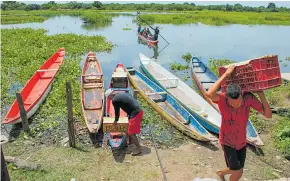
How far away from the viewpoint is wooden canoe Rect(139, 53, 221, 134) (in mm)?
8550

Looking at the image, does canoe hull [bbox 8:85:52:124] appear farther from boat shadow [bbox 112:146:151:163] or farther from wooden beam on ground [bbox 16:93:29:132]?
boat shadow [bbox 112:146:151:163]

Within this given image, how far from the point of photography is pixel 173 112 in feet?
31.2

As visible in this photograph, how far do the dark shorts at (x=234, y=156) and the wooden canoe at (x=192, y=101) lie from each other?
13.1ft

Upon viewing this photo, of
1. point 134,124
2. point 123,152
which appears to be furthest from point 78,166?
point 134,124

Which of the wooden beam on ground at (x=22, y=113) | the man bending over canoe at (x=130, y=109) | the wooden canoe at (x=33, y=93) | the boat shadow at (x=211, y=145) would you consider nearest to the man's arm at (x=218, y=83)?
the man bending over canoe at (x=130, y=109)

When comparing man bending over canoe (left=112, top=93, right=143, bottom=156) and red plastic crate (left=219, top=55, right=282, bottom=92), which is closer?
red plastic crate (left=219, top=55, right=282, bottom=92)

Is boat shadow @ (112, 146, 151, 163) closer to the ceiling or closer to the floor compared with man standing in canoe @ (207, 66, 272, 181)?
closer to the floor

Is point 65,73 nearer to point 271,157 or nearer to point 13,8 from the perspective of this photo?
point 271,157

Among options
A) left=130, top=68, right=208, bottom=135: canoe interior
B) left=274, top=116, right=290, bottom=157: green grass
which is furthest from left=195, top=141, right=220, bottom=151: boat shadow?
left=274, top=116, right=290, bottom=157: green grass

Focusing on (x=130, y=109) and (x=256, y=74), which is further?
(x=130, y=109)

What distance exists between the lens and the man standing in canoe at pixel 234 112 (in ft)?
12.6

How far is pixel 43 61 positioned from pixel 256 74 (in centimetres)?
1421

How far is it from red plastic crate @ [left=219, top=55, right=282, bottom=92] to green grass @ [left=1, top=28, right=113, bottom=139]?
6.04 metres

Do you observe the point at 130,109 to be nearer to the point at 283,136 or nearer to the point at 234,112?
the point at 234,112
